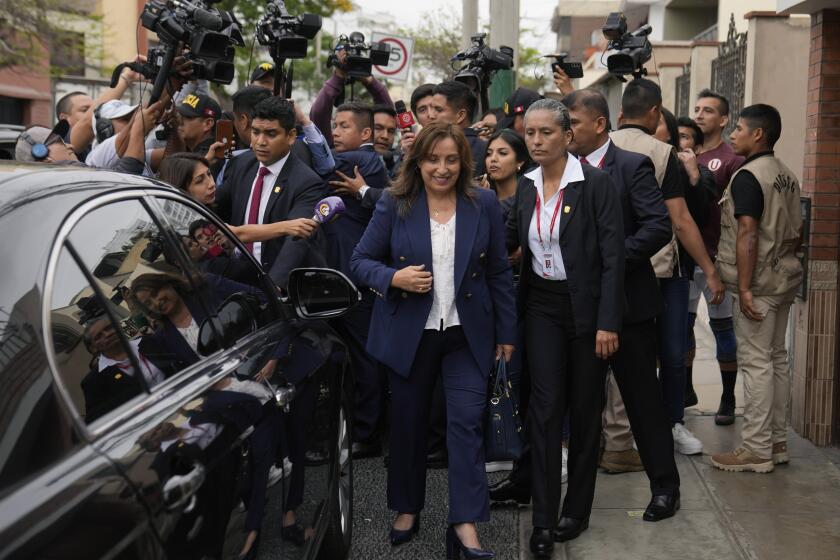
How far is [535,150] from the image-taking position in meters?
4.92

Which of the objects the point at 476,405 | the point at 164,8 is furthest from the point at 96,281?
the point at 164,8

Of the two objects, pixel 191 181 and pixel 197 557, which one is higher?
pixel 191 181

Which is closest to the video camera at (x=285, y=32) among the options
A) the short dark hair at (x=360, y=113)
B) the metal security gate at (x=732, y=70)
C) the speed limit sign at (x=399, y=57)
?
the short dark hair at (x=360, y=113)

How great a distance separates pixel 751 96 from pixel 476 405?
8.60 metres

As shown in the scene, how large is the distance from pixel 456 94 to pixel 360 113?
0.61m

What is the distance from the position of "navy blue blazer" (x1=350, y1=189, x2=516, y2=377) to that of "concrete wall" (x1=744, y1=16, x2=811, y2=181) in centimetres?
811

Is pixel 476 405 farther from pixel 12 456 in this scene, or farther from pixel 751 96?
pixel 751 96

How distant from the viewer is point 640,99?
20.1 ft

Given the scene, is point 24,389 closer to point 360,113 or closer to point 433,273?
point 433,273

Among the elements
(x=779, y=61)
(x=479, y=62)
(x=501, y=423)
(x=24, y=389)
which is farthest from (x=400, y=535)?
(x=779, y=61)

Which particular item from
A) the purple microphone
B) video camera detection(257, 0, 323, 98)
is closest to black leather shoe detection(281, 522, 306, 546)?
the purple microphone

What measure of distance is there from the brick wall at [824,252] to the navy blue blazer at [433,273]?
103 inches

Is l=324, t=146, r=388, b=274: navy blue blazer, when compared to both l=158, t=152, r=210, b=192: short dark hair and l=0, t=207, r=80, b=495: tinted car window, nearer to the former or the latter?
l=158, t=152, r=210, b=192: short dark hair

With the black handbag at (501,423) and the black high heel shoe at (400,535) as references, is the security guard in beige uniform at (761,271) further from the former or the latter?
the black high heel shoe at (400,535)
